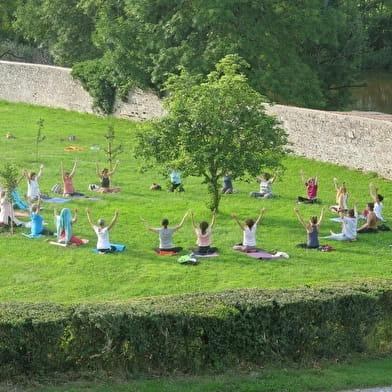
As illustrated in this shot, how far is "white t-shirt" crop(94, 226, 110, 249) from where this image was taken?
21.6 meters

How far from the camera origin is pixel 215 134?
2436 cm

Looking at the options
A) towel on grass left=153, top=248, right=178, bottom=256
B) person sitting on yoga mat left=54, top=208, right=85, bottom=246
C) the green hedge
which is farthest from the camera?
person sitting on yoga mat left=54, top=208, right=85, bottom=246

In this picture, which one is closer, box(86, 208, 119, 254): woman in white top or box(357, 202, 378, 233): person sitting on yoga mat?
box(86, 208, 119, 254): woman in white top

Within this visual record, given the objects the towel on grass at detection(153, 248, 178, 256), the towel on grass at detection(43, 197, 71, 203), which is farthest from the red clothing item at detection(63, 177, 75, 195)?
the towel on grass at detection(153, 248, 178, 256)

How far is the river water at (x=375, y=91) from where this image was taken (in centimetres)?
5194

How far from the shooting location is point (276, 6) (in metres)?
37.6

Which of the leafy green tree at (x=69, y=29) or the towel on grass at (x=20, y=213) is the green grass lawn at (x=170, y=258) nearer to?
the towel on grass at (x=20, y=213)


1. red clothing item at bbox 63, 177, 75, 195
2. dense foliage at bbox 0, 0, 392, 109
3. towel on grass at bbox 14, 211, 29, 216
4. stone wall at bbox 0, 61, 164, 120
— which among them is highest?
dense foliage at bbox 0, 0, 392, 109

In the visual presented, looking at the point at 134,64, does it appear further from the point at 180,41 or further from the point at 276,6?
the point at 276,6

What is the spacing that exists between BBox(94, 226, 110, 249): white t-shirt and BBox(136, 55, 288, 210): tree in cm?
329

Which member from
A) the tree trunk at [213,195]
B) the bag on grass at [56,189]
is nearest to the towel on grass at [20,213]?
the bag on grass at [56,189]

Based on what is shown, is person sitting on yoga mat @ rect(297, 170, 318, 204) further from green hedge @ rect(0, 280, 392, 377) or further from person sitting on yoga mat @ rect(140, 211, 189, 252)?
green hedge @ rect(0, 280, 392, 377)

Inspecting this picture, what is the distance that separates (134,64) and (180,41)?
2.56 meters

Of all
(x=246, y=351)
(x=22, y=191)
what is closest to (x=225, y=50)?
(x=22, y=191)
